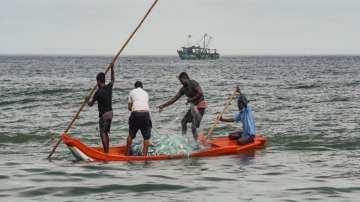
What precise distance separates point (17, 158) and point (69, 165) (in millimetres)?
2169

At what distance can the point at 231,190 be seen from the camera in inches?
488

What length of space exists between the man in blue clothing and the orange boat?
0.19 meters

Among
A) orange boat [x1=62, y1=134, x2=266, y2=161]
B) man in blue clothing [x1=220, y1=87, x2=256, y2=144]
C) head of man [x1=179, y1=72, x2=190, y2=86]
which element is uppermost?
head of man [x1=179, y1=72, x2=190, y2=86]

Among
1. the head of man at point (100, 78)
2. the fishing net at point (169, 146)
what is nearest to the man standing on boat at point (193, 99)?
the fishing net at point (169, 146)

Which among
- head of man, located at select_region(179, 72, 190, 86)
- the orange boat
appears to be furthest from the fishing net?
head of man, located at select_region(179, 72, 190, 86)

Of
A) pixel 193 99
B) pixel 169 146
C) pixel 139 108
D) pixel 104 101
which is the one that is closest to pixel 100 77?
pixel 104 101

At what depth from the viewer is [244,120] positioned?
17344 mm

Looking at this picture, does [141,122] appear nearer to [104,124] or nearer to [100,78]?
[104,124]

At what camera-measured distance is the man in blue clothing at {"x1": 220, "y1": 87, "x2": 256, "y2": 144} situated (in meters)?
17.1

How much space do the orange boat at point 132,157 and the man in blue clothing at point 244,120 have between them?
0.63 feet

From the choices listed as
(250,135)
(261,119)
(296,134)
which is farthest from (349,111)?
(250,135)

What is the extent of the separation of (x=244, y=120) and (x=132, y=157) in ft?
11.5

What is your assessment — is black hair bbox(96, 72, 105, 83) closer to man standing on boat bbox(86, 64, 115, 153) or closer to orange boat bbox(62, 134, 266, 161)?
man standing on boat bbox(86, 64, 115, 153)
